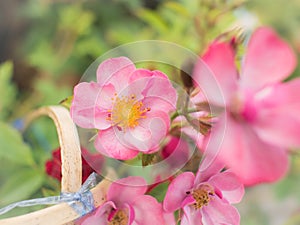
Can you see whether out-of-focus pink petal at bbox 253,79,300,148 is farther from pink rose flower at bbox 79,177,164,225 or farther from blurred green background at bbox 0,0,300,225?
blurred green background at bbox 0,0,300,225

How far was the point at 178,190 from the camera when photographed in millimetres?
450

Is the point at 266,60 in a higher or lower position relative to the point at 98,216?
higher

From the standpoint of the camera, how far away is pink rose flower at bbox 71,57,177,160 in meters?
0.44

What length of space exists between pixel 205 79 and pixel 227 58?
0.03m

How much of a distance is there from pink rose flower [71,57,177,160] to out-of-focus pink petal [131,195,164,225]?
0.05 meters

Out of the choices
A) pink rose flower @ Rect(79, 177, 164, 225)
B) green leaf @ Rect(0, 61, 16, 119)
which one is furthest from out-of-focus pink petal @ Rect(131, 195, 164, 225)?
green leaf @ Rect(0, 61, 16, 119)

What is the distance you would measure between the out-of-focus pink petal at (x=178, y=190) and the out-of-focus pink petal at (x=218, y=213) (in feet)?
0.07

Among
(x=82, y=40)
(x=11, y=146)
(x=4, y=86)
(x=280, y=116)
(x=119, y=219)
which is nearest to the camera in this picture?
(x=280, y=116)

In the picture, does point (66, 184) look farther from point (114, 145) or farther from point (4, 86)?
point (4, 86)

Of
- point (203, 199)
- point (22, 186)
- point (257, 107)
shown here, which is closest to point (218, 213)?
point (203, 199)

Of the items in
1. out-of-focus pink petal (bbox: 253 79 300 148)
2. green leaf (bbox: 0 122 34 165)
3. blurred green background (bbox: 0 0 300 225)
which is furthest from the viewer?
blurred green background (bbox: 0 0 300 225)

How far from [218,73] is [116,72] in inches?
3.6

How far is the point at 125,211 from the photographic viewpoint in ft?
1.56

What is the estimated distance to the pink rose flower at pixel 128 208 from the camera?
460 mm
